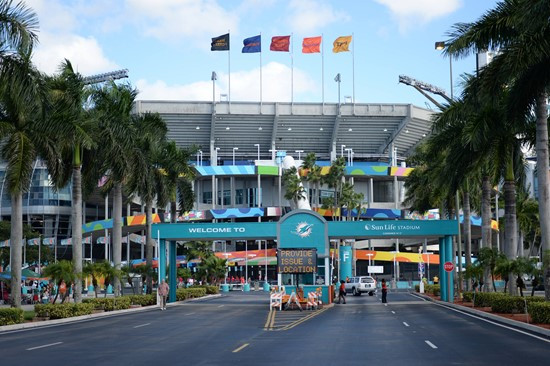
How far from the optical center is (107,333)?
25.1m

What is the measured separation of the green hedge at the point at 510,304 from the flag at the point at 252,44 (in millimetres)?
66082

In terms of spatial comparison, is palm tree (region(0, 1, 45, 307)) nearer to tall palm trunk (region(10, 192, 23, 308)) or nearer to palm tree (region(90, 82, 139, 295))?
tall palm trunk (region(10, 192, 23, 308))

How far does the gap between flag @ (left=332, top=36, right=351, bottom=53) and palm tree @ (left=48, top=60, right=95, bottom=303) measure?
57.9 m

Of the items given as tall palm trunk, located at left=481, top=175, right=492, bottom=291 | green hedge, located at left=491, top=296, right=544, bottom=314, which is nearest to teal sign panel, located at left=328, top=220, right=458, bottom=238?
tall palm trunk, located at left=481, top=175, right=492, bottom=291

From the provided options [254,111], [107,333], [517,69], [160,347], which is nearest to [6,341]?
[107,333]

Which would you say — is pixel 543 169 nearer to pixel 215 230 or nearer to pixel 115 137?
pixel 115 137

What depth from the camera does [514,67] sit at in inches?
977

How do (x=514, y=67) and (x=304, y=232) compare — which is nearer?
(x=514, y=67)

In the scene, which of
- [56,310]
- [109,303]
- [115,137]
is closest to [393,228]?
[115,137]

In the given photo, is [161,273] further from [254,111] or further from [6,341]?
[254,111]

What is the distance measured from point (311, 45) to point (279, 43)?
3881mm

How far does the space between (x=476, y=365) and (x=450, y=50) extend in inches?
626

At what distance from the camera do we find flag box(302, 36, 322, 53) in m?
92.9

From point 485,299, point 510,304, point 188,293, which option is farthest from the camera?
point 188,293
